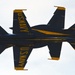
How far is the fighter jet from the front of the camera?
111438mm

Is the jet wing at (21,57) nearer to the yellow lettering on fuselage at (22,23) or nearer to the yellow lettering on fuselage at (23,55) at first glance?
the yellow lettering on fuselage at (23,55)

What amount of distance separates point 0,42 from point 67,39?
9934 millimetres

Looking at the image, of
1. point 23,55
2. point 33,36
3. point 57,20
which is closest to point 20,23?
point 33,36

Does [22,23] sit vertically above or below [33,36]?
above

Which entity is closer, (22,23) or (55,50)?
(22,23)

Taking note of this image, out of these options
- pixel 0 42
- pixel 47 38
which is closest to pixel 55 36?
pixel 47 38

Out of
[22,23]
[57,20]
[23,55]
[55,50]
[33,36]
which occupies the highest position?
[22,23]

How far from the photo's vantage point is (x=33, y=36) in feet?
367

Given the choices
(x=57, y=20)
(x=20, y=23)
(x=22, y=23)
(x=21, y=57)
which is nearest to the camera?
(x=20, y=23)

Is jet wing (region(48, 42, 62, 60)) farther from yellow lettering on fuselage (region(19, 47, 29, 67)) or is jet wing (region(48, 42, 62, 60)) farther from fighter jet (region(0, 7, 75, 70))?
yellow lettering on fuselage (region(19, 47, 29, 67))

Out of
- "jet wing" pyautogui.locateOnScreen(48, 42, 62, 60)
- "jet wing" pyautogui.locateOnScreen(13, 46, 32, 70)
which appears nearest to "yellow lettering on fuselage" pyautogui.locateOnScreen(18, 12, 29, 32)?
"jet wing" pyautogui.locateOnScreen(13, 46, 32, 70)

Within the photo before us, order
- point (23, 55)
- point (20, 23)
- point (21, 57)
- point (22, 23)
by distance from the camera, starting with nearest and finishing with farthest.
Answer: point (20, 23) < point (22, 23) < point (23, 55) < point (21, 57)

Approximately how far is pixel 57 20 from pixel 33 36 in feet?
15.6

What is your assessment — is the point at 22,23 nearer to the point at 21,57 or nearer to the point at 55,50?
the point at 21,57
